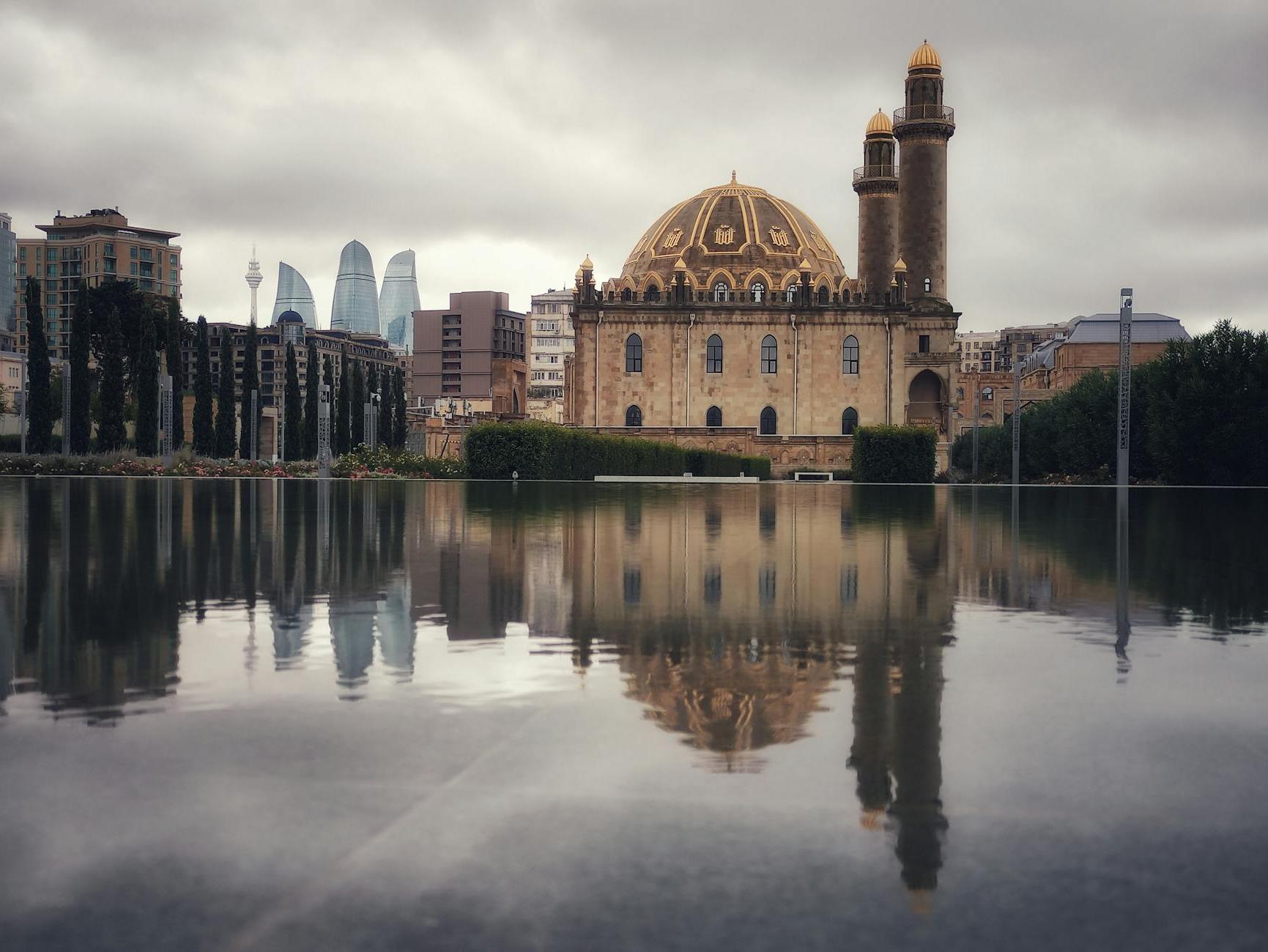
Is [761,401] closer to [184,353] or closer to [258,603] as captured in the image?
[258,603]

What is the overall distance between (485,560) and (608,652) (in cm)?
359

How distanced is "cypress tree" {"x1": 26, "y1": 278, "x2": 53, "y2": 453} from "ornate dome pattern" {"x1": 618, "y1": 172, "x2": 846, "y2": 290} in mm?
29914

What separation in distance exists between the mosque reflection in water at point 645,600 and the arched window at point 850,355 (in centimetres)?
5185

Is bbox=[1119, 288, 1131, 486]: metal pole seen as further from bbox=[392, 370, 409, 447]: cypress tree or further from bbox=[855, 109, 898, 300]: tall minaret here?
bbox=[392, 370, 409, 447]: cypress tree

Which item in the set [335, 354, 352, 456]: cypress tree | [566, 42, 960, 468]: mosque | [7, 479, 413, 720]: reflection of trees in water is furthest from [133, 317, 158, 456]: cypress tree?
[7, 479, 413, 720]: reflection of trees in water

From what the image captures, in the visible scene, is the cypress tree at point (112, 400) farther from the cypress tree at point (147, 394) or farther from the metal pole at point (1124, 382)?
the metal pole at point (1124, 382)

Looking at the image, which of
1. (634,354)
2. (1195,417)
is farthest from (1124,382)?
(634,354)

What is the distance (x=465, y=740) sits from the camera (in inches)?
112

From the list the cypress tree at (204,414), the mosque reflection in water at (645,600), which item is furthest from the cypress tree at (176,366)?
the mosque reflection in water at (645,600)

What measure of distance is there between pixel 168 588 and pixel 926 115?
65455 millimetres

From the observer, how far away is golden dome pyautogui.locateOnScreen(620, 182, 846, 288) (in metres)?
66.9

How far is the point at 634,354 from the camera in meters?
64.2

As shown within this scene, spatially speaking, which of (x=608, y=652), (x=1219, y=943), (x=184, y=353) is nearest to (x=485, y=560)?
(x=608, y=652)

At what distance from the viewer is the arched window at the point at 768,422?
211 feet
